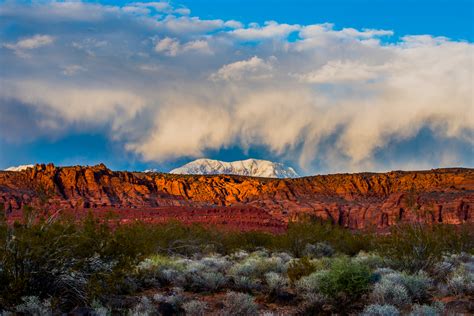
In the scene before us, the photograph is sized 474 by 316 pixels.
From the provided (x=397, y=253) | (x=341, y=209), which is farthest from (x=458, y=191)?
(x=397, y=253)

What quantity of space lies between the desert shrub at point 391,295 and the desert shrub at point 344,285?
61 centimetres

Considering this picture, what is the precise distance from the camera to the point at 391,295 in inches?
520

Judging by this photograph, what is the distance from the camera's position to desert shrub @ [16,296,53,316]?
35.2 ft

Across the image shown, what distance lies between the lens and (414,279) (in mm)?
14336

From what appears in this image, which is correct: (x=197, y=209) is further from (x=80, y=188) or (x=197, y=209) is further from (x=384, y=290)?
(x=384, y=290)

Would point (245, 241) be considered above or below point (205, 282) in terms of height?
above

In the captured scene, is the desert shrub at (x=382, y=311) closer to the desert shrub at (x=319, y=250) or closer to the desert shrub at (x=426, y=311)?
the desert shrub at (x=426, y=311)

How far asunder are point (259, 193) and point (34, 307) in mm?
103650

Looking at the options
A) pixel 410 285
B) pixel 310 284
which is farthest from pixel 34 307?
pixel 410 285

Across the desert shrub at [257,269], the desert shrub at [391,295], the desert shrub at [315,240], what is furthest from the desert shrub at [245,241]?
the desert shrub at [391,295]

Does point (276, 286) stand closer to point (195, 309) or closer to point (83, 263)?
point (195, 309)

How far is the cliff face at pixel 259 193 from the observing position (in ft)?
293

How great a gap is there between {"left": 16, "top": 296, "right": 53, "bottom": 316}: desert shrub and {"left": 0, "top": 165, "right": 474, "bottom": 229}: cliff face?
7040 centimetres

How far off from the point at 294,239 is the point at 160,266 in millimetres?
15077
